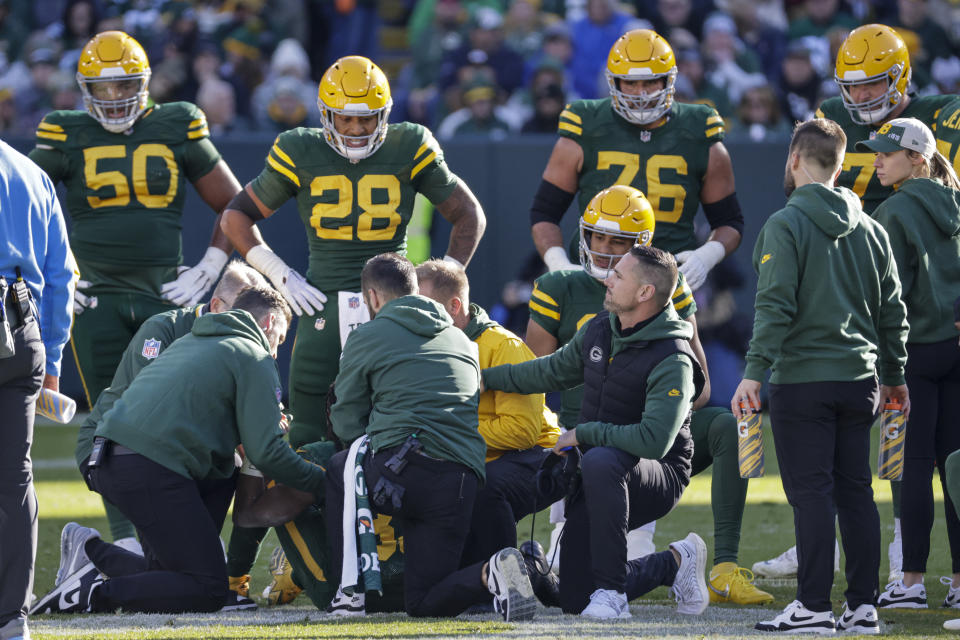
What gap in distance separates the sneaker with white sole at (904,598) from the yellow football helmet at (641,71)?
7.64 ft

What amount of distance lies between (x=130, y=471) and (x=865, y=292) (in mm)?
2509

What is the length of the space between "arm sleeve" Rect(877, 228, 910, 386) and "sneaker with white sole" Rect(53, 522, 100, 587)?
2830 millimetres

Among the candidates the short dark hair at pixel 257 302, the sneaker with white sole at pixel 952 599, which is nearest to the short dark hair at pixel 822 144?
the sneaker with white sole at pixel 952 599

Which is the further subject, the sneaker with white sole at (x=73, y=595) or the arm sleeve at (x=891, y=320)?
the sneaker with white sole at (x=73, y=595)

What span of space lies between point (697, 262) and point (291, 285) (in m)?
1.74

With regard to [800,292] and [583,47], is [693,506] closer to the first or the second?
[800,292]

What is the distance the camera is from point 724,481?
18.0 ft

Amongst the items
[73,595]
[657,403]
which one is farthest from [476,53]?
[73,595]

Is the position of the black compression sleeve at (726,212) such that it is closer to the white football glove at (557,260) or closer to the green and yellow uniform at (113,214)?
the white football glove at (557,260)

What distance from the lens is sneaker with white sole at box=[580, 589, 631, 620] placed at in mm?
4668

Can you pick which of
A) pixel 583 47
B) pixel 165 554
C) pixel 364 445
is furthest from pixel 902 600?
pixel 583 47

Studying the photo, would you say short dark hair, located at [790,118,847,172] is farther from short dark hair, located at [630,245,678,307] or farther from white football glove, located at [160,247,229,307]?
white football glove, located at [160,247,229,307]

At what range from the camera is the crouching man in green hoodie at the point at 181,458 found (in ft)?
16.0

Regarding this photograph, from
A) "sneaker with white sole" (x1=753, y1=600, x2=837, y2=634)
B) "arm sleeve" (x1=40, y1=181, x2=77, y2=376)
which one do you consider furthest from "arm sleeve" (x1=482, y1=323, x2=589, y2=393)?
"arm sleeve" (x1=40, y1=181, x2=77, y2=376)
